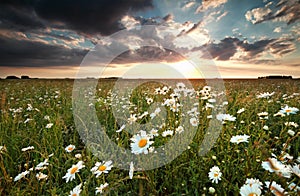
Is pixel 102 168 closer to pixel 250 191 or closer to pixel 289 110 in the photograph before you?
pixel 250 191

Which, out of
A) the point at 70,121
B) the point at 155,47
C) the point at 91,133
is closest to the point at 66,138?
the point at 91,133

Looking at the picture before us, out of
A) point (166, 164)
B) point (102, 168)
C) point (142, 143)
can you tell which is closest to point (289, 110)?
point (166, 164)

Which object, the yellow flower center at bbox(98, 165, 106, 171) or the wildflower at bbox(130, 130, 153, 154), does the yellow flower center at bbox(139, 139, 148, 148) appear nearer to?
the wildflower at bbox(130, 130, 153, 154)

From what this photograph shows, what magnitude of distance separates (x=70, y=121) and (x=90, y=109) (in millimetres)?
702

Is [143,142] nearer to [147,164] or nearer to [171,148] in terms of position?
[147,164]

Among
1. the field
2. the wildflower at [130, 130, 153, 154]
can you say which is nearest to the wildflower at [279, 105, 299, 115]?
the field

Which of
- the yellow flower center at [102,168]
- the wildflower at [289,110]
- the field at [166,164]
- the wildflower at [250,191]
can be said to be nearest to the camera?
the wildflower at [250,191]

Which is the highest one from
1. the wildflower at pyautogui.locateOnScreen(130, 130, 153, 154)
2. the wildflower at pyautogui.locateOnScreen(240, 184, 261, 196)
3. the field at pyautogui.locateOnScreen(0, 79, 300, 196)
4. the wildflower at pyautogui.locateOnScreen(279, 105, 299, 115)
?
the wildflower at pyautogui.locateOnScreen(279, 105, 299, 115)

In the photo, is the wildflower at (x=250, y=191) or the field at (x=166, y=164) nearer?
the wildflower at (x=250, y=191)

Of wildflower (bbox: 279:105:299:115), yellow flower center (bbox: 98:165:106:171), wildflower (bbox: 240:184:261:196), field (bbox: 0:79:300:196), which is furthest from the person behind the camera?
wildflower (bbox: 279:105:299:115)

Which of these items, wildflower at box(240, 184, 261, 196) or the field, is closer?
wildflower at box(240, 184, 261, 196)

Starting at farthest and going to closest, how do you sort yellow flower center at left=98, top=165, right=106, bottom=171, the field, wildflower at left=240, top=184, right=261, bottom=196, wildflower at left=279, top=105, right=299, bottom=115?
1. wildflower at left=279, top=105, right=299, bottom=115
2. yellow flower center at left=98, top=165, right=106, bottom=171
3. the field
4. wildflower at left=240, top=184, right=261, bottom=196

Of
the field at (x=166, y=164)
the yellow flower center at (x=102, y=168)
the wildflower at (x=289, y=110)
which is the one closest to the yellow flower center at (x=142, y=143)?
the field at (x=166, y=164)

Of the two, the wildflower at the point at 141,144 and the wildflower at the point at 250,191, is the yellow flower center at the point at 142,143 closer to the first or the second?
the wildflower at the point at 141,144
